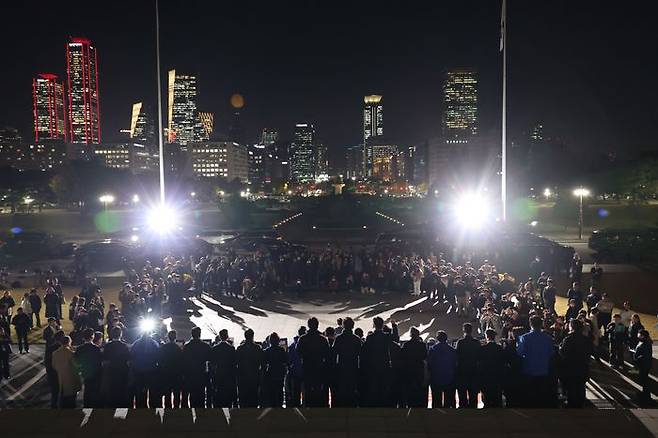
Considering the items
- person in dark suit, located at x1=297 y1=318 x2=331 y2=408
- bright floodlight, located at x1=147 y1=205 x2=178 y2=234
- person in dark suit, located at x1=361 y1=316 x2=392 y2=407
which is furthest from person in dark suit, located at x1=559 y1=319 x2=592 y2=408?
bright floodlight, located at x1=147 y1=205 x2=178 y2=234

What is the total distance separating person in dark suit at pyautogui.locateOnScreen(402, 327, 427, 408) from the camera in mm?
9023

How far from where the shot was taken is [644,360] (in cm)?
1023

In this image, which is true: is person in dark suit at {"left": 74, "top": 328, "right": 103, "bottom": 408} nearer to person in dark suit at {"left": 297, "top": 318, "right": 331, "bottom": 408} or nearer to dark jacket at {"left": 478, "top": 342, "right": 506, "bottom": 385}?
person in dark suit at {"left": 297, "top": 318, "right": 331, "bottom": 408}

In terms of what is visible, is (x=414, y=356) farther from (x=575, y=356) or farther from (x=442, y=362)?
(x=575, y=356)

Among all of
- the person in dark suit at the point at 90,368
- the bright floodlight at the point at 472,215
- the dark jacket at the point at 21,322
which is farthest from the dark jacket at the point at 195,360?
the bright floodlight at the point at 472,215

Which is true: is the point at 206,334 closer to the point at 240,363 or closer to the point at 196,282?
the point at 196,282

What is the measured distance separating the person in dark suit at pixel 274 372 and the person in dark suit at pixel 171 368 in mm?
1423

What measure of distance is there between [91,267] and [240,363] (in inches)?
858

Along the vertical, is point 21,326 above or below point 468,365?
below

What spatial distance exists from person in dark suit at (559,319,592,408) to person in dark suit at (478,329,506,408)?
1000 millimetres

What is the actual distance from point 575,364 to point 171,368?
260 inches

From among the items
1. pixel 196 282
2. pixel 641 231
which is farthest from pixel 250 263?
pixel 641 231

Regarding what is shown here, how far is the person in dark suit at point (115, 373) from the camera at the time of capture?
9.14m

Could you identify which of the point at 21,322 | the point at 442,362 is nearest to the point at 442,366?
the point at 442,362
